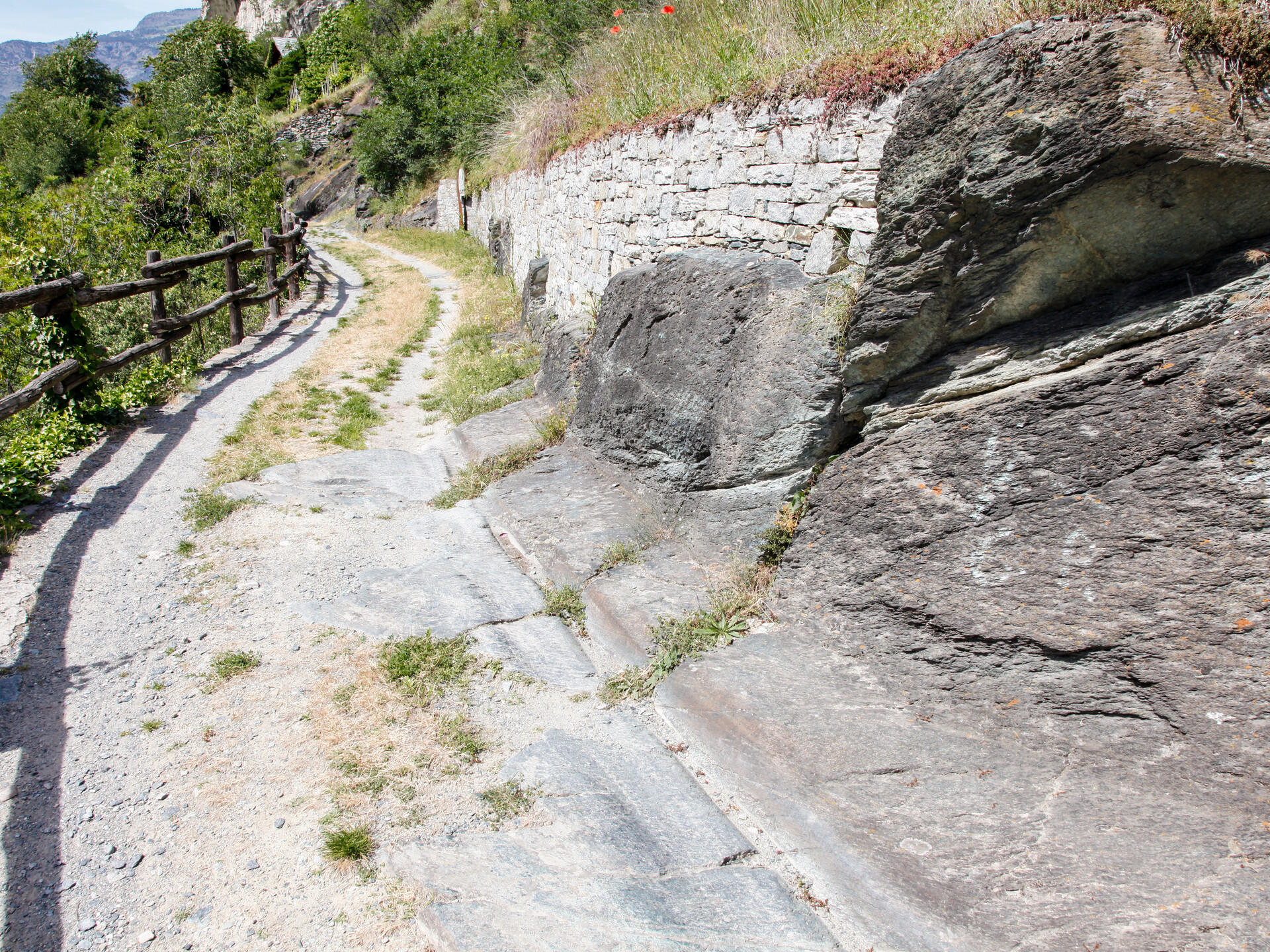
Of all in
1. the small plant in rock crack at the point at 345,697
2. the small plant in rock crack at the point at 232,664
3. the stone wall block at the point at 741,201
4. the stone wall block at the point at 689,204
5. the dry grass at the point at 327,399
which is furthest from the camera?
the dry grass at the point at 327,399

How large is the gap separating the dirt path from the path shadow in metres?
0.01

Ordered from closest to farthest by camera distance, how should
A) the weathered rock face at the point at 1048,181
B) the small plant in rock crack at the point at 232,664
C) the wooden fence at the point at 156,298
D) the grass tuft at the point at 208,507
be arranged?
the weathered rock face at the point at 1048,181 → the small plant in rock crack at the point at 232,664 → the grass tuft at the point at 208,507 → the wooden fence at the point at 156,298

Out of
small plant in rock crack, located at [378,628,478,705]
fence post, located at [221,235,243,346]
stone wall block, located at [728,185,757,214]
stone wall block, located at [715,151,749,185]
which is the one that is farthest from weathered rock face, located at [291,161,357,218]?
small plant in rock crack, located at [378,628,478,705]

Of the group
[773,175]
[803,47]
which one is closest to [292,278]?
[803,47]

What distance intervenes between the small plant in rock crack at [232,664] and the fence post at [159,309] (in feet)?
20.5

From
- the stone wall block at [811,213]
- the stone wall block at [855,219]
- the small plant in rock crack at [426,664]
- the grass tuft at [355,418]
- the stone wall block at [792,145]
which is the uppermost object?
the stone wall block at [792,145]

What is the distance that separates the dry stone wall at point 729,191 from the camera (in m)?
4.61

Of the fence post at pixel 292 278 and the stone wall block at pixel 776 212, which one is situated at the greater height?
the fence post at pixel 292 278

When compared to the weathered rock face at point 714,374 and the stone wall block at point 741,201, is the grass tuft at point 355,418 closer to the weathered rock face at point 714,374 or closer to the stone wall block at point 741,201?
the weathered rock face at point 714,374

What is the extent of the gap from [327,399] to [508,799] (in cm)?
664

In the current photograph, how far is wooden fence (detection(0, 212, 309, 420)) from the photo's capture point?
6.30 metres

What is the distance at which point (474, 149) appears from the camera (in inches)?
747

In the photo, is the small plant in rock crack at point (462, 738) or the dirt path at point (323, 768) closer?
the dirt path at point (323, 768)

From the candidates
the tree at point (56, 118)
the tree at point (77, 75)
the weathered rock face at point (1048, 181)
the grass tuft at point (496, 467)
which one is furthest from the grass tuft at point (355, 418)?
the tree at point (77, 75)
